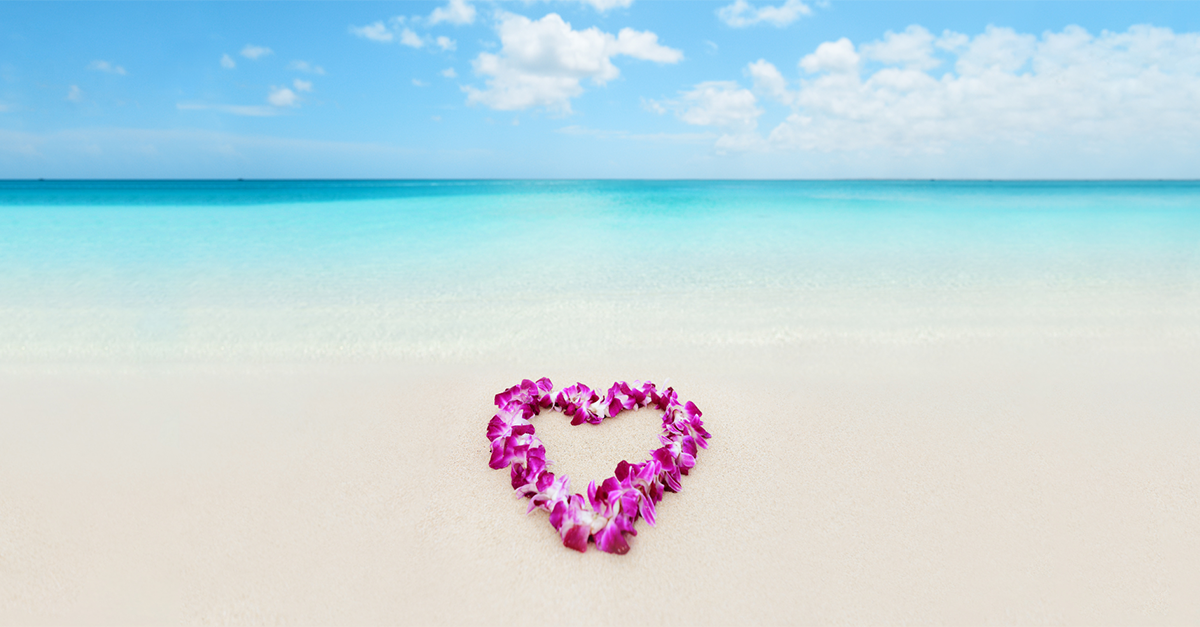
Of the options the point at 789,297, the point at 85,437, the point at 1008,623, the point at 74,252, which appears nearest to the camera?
the point at 1008,623

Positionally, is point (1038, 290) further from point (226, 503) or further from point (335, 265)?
point (335, 265)

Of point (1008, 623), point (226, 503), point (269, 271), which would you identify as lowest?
point (1008, 623)

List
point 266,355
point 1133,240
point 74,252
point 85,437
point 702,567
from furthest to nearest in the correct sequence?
point 1133,240 → point 74,252 → point 266,355 → point 85,437 → point 702,567

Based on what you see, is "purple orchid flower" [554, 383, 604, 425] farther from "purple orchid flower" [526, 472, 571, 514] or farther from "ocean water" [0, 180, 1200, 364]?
"ocean water" [0, 180, 1200, 364]

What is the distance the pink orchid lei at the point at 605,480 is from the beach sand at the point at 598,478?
0.06 m

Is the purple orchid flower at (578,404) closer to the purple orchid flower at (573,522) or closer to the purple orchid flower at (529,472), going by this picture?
the purple orchid flower at (529,472)

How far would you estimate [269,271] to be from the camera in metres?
6.13

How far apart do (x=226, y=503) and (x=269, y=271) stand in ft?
16.4

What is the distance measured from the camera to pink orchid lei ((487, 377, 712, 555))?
1.71 metres

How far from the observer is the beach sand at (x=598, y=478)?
1510 mm

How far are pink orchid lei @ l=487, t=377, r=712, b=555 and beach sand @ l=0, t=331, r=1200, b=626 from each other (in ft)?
0.19

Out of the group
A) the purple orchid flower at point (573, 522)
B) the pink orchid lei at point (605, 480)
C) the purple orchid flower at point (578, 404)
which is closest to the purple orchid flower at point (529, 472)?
the pink orchid lei at point (605, 480)

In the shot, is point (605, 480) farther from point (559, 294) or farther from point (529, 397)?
point (559, 294)

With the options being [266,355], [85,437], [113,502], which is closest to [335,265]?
[266,355]
